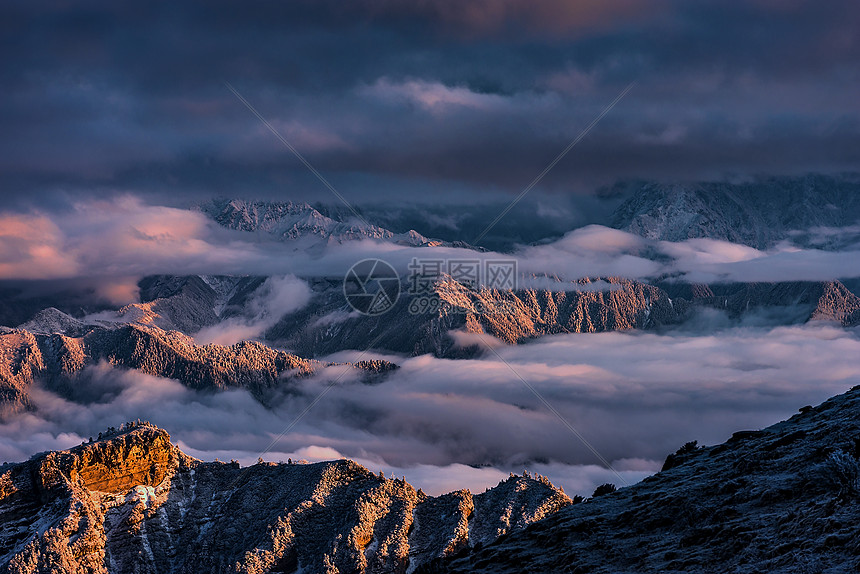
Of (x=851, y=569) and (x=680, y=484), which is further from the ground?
(x=680, y=484)

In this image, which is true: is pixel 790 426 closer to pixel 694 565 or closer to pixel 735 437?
pixel 735 437

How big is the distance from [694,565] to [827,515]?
8794mm

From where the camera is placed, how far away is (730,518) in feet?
204

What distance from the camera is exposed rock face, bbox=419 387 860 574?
53.2 meters

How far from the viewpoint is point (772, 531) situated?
2223 inches

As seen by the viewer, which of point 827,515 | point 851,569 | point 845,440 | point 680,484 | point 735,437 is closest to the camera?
point 851,569

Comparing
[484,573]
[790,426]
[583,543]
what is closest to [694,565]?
[583,543]

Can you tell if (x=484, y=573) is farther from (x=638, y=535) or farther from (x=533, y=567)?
(x=638, y=535)

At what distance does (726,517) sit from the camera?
62750 millimetres

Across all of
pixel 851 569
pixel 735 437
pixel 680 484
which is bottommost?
A: pixel 851 569

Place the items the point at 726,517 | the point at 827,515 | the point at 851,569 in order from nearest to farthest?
1. the point at 851,569
2. the point at 827,515
3. the point at 726,517

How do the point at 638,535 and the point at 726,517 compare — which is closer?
the point at 726,517

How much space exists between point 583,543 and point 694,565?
15381 millimetres

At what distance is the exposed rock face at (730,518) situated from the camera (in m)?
53.2
